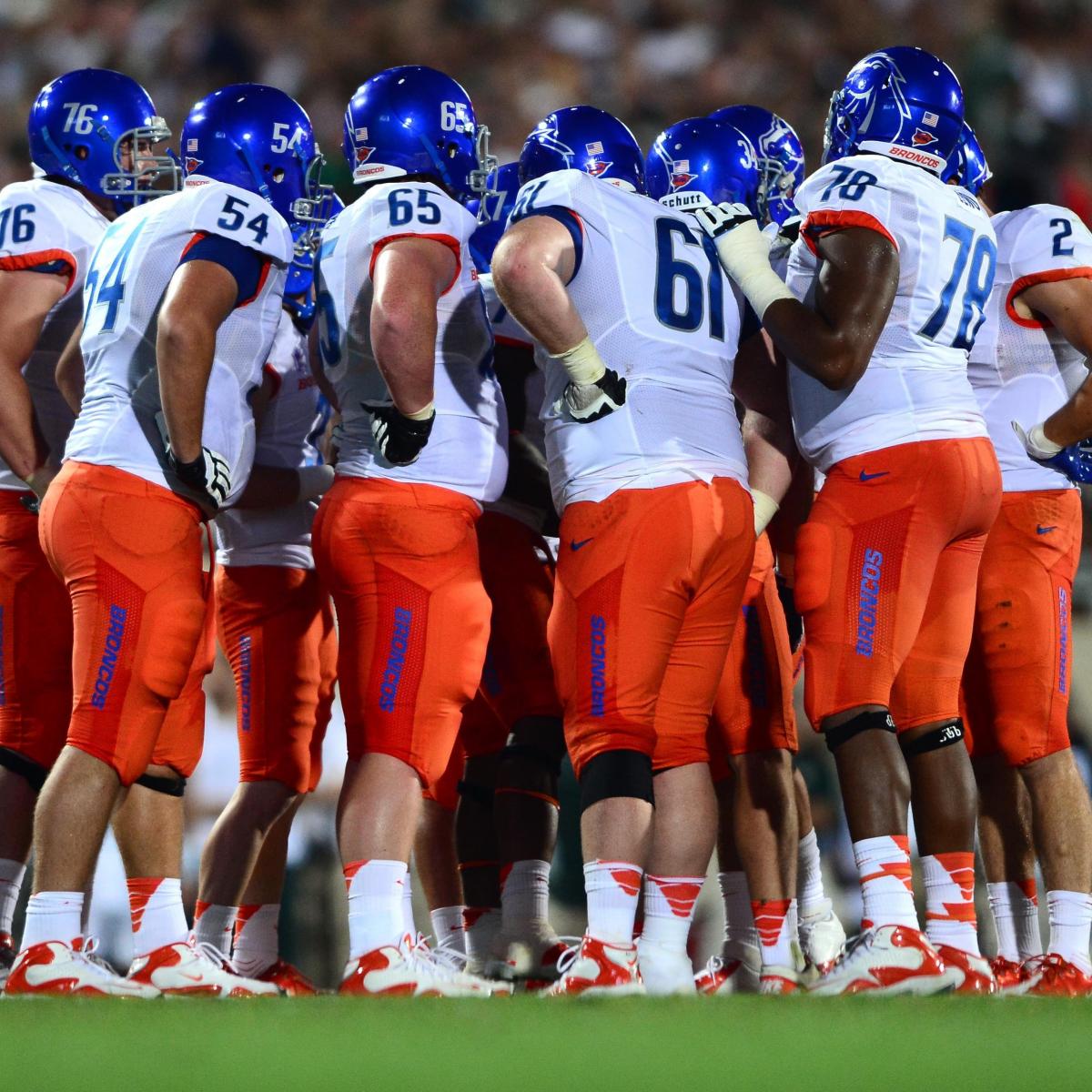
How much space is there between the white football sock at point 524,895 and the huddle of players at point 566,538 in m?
0.01

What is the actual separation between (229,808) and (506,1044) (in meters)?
2.58

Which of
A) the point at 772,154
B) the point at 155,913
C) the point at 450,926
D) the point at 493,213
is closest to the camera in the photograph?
the point at 155,913

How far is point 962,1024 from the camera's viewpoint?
125 inches

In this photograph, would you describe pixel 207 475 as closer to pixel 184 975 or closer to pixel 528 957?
pixel 184 975

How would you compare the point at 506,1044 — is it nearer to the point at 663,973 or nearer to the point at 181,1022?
the point at 181,1022

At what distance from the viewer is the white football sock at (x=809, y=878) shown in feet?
18.1

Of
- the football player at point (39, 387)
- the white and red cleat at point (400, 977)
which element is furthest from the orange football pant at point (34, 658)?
the white and red cleat at point (400, 977)

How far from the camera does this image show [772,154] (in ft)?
19.3

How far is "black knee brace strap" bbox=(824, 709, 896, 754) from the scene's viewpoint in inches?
175

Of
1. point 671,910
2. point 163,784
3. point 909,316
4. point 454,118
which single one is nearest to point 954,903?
point 671,910

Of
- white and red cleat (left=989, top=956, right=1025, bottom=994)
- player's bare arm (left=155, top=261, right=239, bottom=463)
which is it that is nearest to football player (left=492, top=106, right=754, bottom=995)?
player's bare arm (left=155, top=261, right=239, bottom=463)

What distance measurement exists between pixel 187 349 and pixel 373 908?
1.59m

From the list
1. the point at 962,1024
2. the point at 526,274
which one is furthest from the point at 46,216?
the point at 962,1024

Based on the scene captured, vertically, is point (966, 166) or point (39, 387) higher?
point (966, 166)
